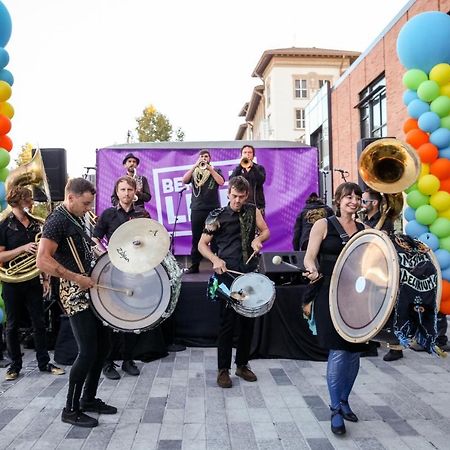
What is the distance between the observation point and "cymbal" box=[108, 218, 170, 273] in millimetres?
3525

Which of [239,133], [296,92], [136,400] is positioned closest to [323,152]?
[296,92]

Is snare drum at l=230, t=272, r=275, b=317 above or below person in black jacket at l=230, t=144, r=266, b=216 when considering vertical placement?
below

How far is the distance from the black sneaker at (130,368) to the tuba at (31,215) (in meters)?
1.24

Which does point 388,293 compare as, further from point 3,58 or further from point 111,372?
point 3,58

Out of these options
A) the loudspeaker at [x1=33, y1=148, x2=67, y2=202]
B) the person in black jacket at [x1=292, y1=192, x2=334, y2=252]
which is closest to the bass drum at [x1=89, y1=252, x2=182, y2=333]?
the person in black jacket at [x1=292, y1=192, x2=334, y2=252]

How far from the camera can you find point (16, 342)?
16.6 ft

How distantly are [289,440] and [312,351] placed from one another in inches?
85.6

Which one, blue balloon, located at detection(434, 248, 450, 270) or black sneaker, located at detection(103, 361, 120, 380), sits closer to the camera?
black sneaker, located at detection(103, 361, 120, 380)

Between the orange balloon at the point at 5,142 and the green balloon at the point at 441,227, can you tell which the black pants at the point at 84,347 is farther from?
the green balloon at the point at 441,227

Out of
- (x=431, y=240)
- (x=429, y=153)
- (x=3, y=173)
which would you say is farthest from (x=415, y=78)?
(x=3, y=173)

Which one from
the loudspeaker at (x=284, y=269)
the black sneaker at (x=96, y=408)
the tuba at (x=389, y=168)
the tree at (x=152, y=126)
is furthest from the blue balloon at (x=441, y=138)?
the tree at (x=152, y=126)

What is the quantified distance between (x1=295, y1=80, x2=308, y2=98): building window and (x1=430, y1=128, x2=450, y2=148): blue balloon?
118 ft

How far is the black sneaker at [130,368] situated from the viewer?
507cm

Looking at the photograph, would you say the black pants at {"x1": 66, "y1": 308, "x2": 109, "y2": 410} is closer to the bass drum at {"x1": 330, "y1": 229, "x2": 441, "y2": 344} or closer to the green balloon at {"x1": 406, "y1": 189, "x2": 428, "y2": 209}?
the bass drum at {"x1": 330, "y1": 229, "x2": 441, "y2": 344}
